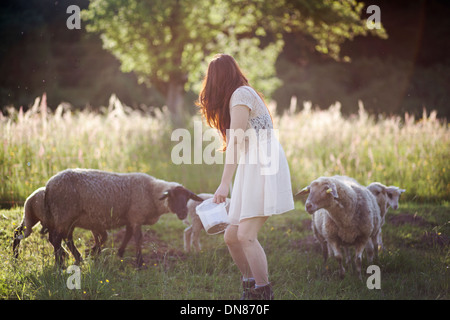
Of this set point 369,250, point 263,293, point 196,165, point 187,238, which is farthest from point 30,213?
point 196,165

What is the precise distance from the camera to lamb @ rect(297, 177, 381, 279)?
5684 millimetres

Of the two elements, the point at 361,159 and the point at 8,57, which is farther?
the point at 8,57

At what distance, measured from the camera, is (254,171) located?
434 cm

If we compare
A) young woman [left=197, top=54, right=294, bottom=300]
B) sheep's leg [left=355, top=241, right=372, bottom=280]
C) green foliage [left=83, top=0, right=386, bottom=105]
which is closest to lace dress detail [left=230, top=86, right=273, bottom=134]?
young woman [left=197, top=54, right=294, bottom=300]

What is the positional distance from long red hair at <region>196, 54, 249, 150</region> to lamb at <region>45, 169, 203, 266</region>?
2.01 metres

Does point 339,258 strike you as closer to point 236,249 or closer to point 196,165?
point 236,249

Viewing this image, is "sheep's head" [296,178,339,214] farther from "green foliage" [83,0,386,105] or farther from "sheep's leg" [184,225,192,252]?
"green foliage" [83,0,386,105]

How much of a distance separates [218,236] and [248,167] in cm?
325

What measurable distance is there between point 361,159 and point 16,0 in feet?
45.8

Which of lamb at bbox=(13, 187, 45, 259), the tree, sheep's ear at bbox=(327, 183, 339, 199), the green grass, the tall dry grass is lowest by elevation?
the green grass

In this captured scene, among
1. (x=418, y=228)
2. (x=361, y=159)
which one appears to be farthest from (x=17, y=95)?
(x=418, y=228)

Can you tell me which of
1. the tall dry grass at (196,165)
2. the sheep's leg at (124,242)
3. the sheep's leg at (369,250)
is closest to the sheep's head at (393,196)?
the sheep's leg at (369,250)

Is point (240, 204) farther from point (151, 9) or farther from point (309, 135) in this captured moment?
point (151, 9)

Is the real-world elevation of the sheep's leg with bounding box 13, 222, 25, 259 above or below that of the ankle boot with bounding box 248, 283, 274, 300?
above
